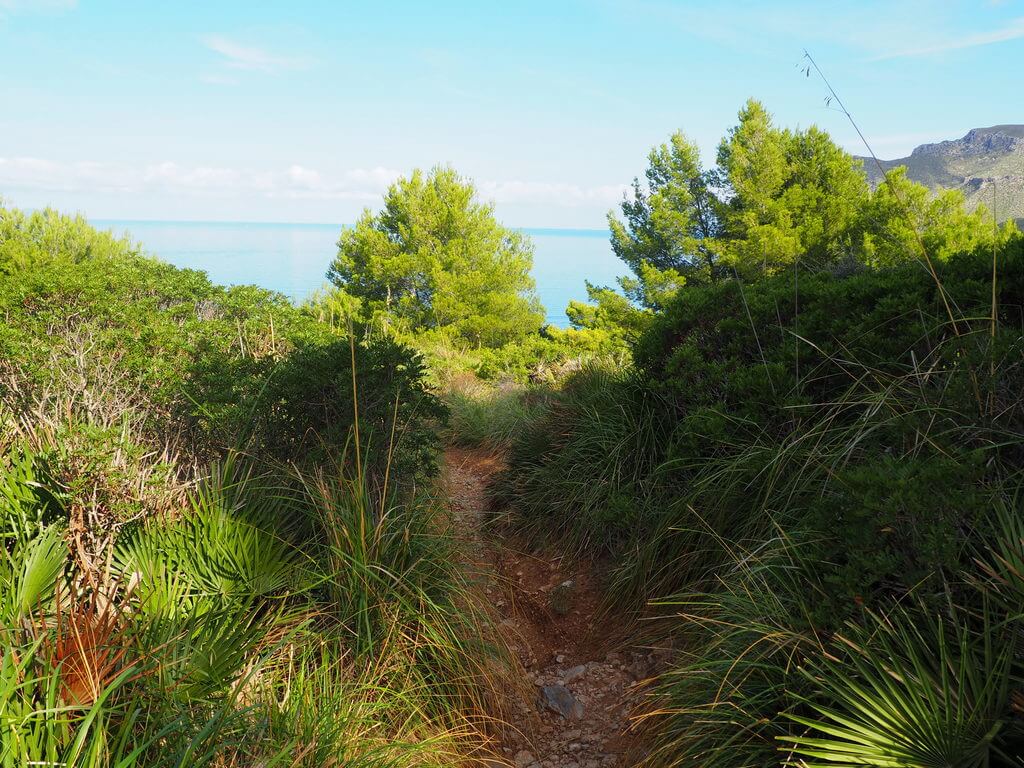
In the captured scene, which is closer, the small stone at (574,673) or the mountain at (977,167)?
the mountain at (977,167)

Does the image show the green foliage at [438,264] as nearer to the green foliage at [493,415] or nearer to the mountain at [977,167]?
the mountain at [977,167]

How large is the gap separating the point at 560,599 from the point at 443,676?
147 centimetres

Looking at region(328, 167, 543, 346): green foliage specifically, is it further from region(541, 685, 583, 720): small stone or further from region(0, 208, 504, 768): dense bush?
region(541, 685, 583, 720): small stone

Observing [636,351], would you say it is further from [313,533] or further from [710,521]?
[313,533]

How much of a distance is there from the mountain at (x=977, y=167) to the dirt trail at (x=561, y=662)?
308 centimetres

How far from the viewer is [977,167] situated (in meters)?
6.81

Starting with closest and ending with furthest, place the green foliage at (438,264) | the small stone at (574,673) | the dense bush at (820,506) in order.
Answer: the dense bush at (820,506), the small stone at (574,673), the green foliage at (438,264)

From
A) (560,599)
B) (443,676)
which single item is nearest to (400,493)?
(560,599)

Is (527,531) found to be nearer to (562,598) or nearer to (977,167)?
(562,598)

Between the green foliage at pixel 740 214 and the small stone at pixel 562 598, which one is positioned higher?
the green foliage at pixel 740 214

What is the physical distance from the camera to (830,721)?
2.64 metres

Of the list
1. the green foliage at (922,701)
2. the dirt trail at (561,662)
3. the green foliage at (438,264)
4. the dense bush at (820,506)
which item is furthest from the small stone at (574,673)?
the green foliage at (438,264)

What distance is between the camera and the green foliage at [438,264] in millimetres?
27844

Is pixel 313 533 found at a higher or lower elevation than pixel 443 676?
higher
